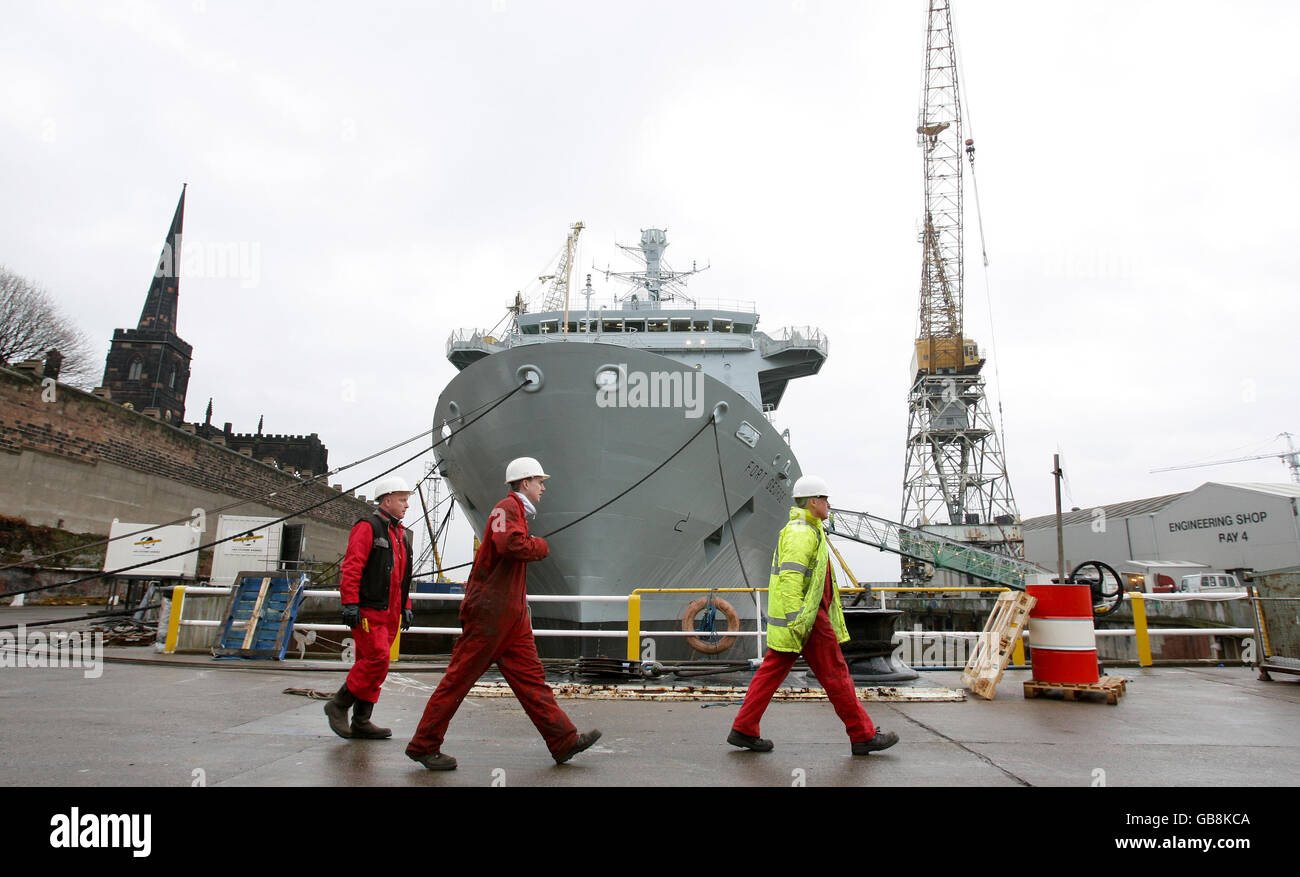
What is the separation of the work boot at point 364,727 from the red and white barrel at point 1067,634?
17.2 feet

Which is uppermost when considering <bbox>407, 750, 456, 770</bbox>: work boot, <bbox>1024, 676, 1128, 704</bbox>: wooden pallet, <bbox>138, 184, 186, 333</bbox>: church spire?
<bbox>138, 184, 186, 333</bbox>: church spire

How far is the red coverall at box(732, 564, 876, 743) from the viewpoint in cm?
369

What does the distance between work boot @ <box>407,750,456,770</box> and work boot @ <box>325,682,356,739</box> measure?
935 mm

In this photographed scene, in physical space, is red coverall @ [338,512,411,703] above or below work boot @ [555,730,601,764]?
above

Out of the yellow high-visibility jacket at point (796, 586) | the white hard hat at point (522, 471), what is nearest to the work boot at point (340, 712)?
the white hard hat at point (522, 471)

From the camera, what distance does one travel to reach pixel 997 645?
612 centimetres

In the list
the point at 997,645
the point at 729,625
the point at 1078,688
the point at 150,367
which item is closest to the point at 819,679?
the point at 997,645

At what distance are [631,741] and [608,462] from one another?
715 centimetres

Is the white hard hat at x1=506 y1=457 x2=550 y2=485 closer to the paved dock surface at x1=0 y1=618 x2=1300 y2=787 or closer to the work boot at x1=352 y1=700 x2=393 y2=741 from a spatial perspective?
the paved dock surface at x1=0 y1=618 x2=1300 y2=787

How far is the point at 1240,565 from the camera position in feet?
105

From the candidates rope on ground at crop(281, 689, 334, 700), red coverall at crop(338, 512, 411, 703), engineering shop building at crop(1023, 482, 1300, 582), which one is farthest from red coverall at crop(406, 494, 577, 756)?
engineering shop building at crop(1023, 482, 1300, 582)

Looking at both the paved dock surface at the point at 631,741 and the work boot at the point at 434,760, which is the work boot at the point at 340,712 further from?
the work boot at the point at 434,760
